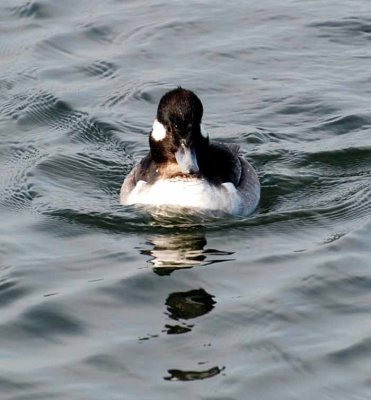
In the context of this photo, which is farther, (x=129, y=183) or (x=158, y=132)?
(x=129, y=183)

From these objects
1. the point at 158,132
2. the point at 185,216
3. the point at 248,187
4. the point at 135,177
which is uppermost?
the point at 158,132

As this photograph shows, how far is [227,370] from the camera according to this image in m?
11.5

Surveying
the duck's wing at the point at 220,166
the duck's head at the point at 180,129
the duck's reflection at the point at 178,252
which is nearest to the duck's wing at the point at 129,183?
the duck's head at the point at 180,129

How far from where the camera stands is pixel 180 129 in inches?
599

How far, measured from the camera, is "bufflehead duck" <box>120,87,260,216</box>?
49.9 ft

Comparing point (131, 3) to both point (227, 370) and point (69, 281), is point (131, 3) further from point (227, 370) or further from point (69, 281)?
point (227, 370)

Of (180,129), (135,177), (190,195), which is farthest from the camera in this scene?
(135,177)

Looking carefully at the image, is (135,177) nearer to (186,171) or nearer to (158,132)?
(158,132)

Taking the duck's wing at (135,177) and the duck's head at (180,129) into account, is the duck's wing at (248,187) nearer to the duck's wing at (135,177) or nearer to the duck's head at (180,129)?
the duck's head at (180,129)

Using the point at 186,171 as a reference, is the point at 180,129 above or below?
above

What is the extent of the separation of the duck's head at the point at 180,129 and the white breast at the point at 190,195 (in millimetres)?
251

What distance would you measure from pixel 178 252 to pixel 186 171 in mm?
1039

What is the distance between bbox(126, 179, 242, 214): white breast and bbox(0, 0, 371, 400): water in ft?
0.65

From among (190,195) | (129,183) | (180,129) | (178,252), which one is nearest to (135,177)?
(129,183)
